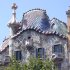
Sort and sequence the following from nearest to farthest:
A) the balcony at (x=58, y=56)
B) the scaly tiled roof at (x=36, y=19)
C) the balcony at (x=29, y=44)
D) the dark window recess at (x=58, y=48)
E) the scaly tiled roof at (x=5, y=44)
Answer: the balcony at (x=58, y=56) → the dark window recess at (x=58, y=48) → the balcony at (x=29, y=44) → the scaly tiled roof at (x=36, y=19) → the scaly tiled roof at (x=5, y=44)

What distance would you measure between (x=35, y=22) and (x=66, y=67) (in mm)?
5423

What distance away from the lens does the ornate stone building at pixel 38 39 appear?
3148 cm

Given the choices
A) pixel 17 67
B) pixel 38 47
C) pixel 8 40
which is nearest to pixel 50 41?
pixel 38 47

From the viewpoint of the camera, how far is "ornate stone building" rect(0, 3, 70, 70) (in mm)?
31484

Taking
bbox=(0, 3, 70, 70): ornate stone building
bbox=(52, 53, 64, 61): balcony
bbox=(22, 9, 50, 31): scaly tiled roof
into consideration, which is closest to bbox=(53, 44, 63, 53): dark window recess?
bbox=(0, 3, 70, 70): ornate stone building

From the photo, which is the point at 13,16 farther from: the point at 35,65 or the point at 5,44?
the point at 35,65

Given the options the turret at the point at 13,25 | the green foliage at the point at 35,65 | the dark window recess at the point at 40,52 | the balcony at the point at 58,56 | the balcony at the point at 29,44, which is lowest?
the green foliage at the point at 35,65

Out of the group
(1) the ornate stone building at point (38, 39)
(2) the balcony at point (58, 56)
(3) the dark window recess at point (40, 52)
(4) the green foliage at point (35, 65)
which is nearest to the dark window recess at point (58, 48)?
(1) the ornate stone building at point (38, 39)

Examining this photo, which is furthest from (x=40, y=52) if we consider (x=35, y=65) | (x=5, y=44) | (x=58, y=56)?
(x=35, y=65)

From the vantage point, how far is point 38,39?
3300 centimetres

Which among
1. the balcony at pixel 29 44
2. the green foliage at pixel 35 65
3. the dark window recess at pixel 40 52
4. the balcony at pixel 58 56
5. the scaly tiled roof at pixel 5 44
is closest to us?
the green foliage at pixel 35 65

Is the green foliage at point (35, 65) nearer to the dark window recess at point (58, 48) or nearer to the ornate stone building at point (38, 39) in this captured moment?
the ornate stone building at point (38, 39)

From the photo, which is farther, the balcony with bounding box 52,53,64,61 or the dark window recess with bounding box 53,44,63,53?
the dark window recess with bounding box 53,44,63,53

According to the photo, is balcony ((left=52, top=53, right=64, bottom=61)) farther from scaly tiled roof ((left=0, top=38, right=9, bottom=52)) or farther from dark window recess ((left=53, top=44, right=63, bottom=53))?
scaly tiled roof ((left=0, top=38, right=9, bottom=52))
